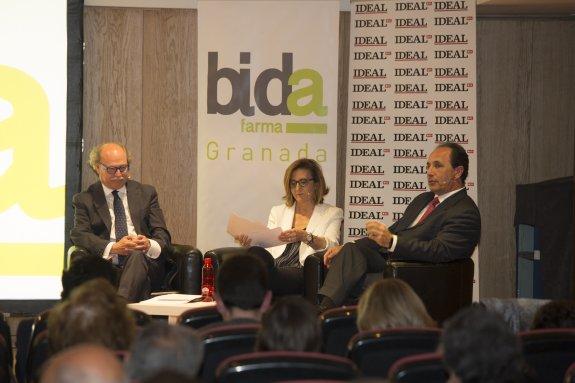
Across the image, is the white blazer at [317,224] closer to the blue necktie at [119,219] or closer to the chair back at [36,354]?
the blue necktie at [119,219]

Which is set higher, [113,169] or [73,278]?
[113,169]

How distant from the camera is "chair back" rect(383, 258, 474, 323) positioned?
640 cm

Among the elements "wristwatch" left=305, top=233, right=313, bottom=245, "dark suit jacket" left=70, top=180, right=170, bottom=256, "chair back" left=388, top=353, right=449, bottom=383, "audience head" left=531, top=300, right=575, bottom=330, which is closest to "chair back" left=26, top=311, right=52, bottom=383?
"chair back" left=388, top=353, right=449, bottom=383

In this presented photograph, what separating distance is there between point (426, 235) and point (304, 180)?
1.18 m

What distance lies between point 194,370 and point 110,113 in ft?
19.7

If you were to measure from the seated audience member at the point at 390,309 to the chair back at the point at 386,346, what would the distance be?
31 cm

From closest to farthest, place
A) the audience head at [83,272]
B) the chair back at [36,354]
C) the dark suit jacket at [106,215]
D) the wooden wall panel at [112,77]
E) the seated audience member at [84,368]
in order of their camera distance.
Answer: the seated audience member at [84,368], the chair back at [36,354], the audience head at [83,272], the dark suit jacket at [106,215], the wooden wall panel at [112,77]

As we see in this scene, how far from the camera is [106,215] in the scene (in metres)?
7.35

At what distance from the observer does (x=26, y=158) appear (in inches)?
317

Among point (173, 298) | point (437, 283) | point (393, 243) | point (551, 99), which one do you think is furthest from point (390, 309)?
point (551, 99)

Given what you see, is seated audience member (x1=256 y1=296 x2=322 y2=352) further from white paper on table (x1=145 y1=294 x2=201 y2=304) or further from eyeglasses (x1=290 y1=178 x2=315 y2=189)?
eyeglasses (x1=290 y1=178 x2=315 y2=189)

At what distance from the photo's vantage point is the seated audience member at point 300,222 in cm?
734

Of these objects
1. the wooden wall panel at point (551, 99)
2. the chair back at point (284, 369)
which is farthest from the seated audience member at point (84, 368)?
the wooden wall panel at point (551, 99)

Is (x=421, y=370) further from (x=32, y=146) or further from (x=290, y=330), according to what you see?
(x=32, y=146)
